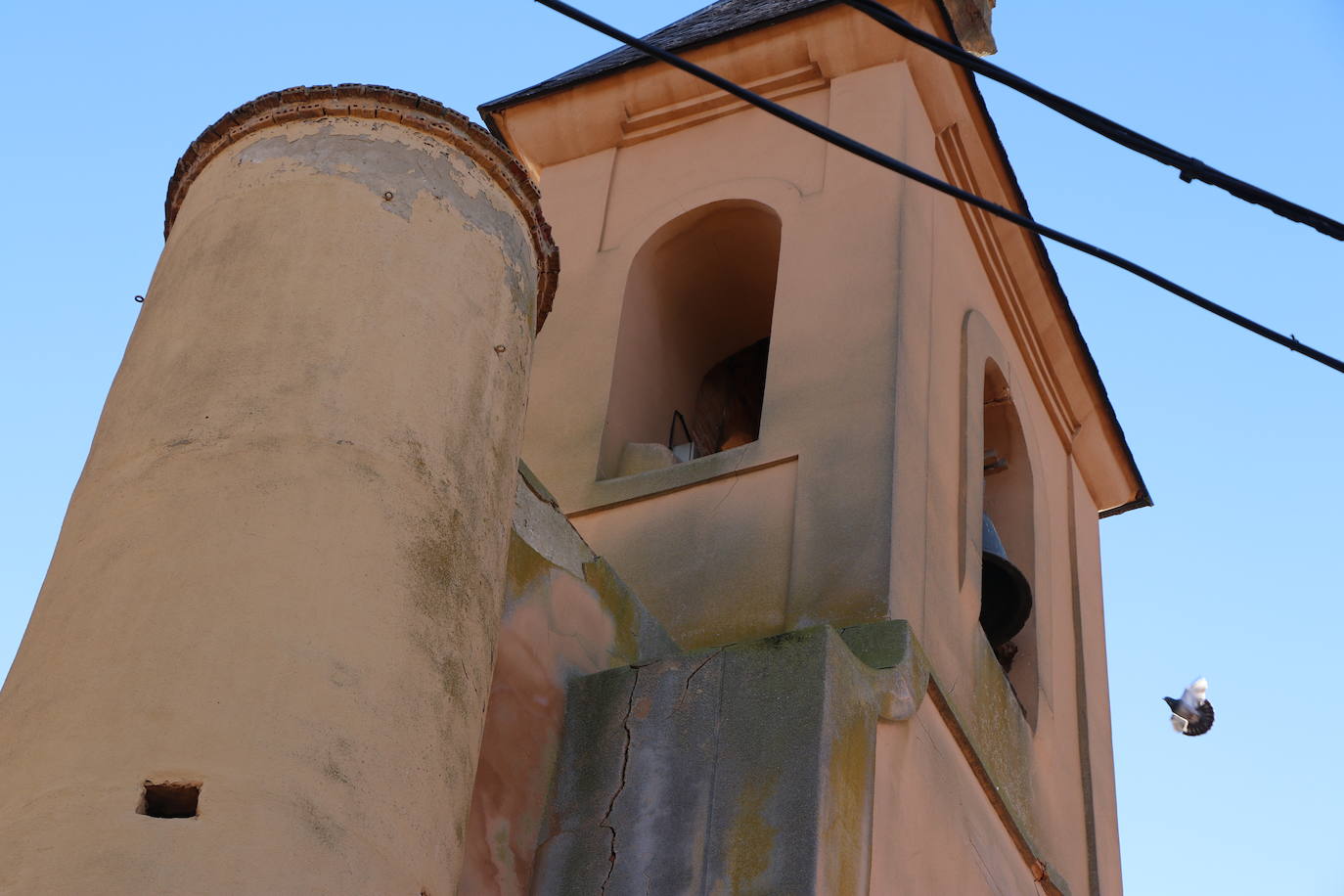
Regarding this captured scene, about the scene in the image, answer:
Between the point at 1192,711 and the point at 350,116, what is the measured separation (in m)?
7.73

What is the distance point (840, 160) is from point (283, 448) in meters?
5.74

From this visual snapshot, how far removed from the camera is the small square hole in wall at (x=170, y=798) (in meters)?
5.16

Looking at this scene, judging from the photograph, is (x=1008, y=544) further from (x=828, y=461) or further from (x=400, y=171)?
(x=400, y=171)

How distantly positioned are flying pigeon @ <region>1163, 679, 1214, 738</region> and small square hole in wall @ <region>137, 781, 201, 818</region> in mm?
8727

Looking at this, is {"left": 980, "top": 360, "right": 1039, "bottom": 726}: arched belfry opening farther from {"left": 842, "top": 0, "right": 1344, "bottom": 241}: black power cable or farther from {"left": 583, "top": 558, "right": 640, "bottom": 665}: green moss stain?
{"left": 842, "top": 0, "right": 1344, "bottom": 241}: black power cable

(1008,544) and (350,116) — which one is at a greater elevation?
(1008,544)

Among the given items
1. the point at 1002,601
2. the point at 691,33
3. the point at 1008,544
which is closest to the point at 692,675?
the point at 1002,601

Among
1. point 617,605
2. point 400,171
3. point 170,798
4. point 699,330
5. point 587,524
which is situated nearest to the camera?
point 170,798

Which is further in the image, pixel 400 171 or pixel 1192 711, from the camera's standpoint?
pixel 1192 711

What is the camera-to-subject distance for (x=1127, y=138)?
5.49 meters

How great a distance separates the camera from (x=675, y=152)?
39.4 ft

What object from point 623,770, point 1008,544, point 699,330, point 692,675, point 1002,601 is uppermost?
point 699,330

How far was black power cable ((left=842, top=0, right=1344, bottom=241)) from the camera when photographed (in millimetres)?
5379

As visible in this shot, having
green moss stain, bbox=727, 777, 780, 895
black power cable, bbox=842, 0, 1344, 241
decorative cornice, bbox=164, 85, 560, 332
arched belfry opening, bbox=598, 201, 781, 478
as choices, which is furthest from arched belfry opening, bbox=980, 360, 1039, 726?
black power cable, bbox=842, 0, 1344, 241
